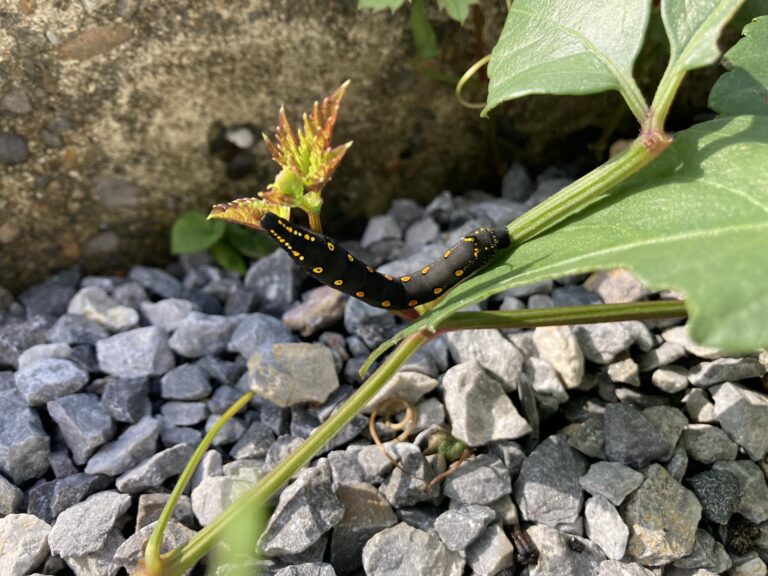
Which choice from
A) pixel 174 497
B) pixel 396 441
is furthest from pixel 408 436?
pixel 174 497

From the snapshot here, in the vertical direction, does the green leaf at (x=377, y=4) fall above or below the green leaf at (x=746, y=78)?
above

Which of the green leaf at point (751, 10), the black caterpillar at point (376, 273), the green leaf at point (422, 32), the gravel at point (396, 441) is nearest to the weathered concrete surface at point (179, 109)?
the green leaf at point (422, 32)

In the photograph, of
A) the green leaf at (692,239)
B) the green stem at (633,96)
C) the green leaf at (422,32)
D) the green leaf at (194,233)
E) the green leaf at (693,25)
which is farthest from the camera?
the green leaf at (194,233)

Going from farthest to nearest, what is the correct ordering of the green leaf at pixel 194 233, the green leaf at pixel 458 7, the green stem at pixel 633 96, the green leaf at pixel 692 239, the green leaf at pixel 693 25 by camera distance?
the green leaf at pixel 194 233, the green leaf at pixel 458 7, the green stem at pixel 633 96, the green leaf at pixel 693 25, the green leaf at pixel 692 239

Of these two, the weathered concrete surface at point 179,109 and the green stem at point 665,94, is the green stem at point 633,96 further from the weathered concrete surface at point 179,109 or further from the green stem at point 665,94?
the weathered concrete surface at point 179,109

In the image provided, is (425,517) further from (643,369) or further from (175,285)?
(175,285)

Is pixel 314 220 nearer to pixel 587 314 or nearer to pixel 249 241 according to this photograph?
pixel 587 314

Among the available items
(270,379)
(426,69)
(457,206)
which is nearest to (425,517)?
(270,379)
